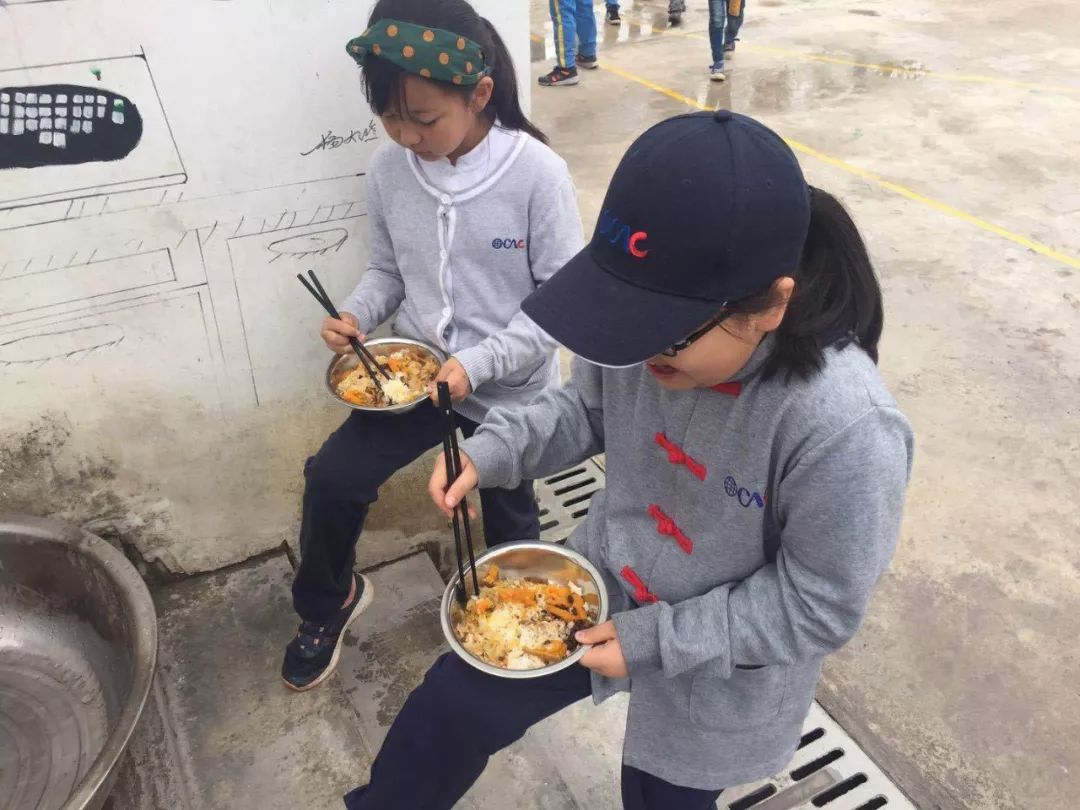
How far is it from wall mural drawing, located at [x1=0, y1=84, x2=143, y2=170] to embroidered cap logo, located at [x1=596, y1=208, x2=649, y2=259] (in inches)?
49.6

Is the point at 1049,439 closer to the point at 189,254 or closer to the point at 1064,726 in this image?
the point at 1064,726

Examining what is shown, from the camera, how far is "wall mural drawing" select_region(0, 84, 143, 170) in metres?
1.69

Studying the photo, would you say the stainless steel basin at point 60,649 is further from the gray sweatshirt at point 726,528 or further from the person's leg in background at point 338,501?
the gray sweatshirt at point 726,528

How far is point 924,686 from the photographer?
213 centimetres

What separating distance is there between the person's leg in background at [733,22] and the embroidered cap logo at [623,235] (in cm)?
685

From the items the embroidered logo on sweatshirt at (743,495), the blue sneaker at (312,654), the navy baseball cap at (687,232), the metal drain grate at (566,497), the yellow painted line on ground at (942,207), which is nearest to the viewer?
the navy baseball cap at (687,232)

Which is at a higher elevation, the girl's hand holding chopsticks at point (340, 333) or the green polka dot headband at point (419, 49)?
the green polka dot headband at point (419, 49)

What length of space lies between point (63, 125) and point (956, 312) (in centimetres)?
348

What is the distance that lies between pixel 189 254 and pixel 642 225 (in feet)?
4.54

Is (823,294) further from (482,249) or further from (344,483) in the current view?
(344,483)

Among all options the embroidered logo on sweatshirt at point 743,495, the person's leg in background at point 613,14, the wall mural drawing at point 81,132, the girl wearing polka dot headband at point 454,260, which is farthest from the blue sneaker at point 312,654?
the person's leg in background at point 613,14

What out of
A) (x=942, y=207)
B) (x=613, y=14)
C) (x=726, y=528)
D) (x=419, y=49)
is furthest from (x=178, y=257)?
(x=613, y=14)

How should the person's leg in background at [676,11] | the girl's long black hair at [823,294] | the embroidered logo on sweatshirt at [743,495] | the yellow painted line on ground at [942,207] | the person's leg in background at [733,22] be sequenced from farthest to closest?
the person's leg in background at [676,11] → the person's leg in background at [733,22] → the yellow painted line on ground at [942,207] → the embroidered logo on sweatshirt at [743,495] → the girl's long black hair at [823,294]

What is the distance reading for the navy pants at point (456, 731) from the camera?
1.37 m
